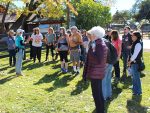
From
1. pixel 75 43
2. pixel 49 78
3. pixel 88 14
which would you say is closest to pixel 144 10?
pixel 88 14

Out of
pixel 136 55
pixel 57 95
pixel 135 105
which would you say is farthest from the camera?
pixel 57 95

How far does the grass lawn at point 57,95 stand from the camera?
9125 mm

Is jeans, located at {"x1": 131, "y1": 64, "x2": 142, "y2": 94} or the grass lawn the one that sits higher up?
jeans, located at {"x1": 131, "y1": 64, "x2": 142, "y2": 94}

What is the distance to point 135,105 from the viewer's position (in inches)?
373

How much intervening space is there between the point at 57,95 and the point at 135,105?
2.35 metres

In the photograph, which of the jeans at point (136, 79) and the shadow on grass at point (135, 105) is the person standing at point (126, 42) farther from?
the shadow on grass at point (135, 105)

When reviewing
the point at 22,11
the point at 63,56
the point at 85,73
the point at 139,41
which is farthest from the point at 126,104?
the point at 22,11

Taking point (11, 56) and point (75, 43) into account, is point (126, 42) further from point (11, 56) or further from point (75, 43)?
point (11, 56)

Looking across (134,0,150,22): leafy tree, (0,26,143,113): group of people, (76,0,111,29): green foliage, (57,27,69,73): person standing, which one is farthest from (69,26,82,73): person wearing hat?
(134,0,150,22): leafy tree

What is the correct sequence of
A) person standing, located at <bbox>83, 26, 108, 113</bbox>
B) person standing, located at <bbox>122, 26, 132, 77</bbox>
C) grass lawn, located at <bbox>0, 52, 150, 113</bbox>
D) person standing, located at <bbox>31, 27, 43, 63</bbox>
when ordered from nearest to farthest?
person standing, located at <bbox>83, 26, 108, 113</bbox>
grass lawn, located at <bbox>0, 52, 150, 113</bbox>
person standing, located at <bbox>122, 26, 132, 77</bbox>
person standing, located at <bbox>31, 27, 43, 63</bbox>

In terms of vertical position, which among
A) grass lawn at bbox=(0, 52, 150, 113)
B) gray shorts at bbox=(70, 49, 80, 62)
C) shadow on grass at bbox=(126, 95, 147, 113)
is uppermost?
gray shorts at bbox=(70, 49, 80, 62)

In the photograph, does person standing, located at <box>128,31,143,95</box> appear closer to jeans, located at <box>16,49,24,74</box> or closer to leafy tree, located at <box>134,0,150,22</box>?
jeans, located at <box>16,49,24,74</box>

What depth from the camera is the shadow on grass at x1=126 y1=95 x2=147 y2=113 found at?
902 centimetres

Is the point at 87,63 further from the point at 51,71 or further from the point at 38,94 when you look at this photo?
the point at 51,71
